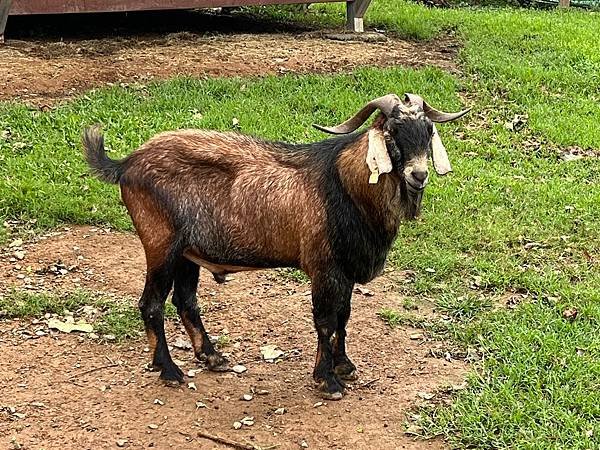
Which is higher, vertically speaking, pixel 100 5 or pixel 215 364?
pixel 100 5

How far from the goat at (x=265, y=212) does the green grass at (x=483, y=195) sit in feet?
2.50

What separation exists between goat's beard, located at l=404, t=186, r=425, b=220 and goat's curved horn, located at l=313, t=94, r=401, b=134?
15.3 inches

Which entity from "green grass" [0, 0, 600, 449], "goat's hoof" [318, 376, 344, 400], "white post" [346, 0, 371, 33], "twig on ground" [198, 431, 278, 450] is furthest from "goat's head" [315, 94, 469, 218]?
"white post" [346, 0, 371, 33]

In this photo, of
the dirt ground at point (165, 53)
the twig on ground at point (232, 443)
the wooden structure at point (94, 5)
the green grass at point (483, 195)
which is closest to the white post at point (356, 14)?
the dirt ground at point (165, 53)

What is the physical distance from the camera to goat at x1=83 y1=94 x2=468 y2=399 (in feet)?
14.9

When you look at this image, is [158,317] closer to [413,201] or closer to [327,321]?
[327,321]

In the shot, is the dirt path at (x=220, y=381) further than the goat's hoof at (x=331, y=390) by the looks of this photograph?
No

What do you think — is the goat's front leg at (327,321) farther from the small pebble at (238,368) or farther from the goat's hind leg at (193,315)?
the goat's hind leg at (193,315)

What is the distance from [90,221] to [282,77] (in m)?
3.82

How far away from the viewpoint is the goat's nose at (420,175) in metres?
4.08

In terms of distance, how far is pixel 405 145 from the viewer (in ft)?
13.7

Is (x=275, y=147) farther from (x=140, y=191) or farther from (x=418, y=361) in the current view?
(x=418, y=361)

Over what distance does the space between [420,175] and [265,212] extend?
914mm

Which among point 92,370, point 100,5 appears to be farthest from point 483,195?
point 100,5
